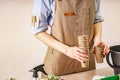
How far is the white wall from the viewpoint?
72.4 inches

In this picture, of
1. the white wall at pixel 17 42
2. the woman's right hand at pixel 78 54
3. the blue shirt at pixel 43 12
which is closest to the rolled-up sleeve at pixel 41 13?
the blue shirt at pixel 43 12

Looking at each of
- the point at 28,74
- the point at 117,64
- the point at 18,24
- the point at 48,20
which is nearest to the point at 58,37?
the point at 48,20

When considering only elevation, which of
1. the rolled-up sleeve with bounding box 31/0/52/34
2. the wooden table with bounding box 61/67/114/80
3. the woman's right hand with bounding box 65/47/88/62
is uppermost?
the rolled-up sleeve with bounding box 31/0/52/34

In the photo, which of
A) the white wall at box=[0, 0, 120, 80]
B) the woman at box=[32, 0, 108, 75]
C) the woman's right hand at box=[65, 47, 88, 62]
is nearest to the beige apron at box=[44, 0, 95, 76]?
the woman at box=[32, 0, 108, 75]

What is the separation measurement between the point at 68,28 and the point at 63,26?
29 millimetres

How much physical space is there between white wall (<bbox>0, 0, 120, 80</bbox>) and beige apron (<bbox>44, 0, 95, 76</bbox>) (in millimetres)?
596

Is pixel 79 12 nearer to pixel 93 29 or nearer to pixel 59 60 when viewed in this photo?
pixel 93 29

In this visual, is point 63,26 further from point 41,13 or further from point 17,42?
point 17,42

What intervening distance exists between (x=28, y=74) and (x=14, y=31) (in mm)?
374

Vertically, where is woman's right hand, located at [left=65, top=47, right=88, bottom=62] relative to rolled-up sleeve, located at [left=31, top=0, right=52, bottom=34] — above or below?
below

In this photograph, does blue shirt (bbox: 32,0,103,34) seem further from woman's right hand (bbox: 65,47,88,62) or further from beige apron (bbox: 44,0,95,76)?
woman's right hand (bbox: 65,47,88,62)

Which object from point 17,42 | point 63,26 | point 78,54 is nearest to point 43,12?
point 63,26

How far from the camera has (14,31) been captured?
1.88 m

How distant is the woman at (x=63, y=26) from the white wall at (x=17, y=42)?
0.58 m
